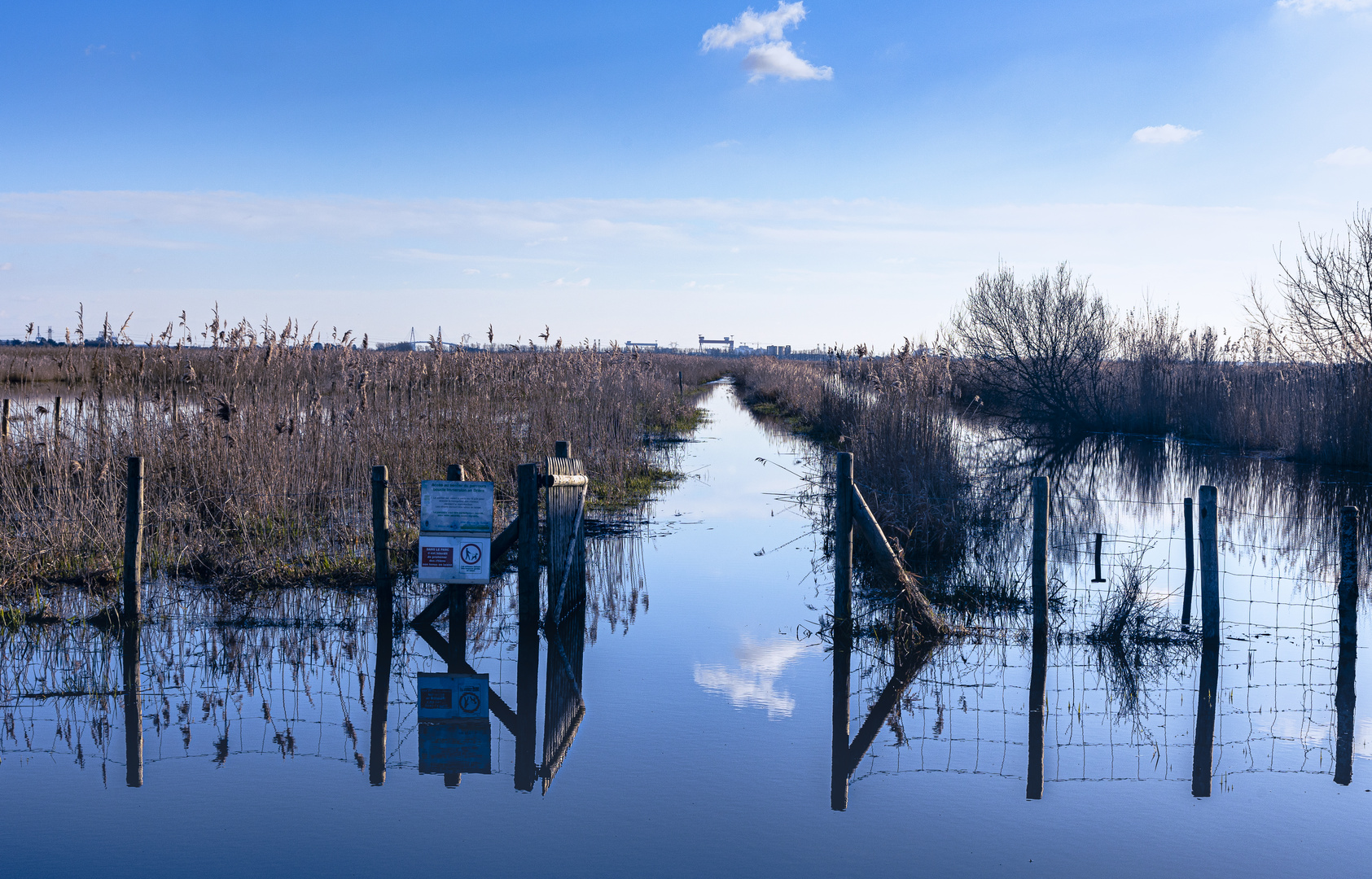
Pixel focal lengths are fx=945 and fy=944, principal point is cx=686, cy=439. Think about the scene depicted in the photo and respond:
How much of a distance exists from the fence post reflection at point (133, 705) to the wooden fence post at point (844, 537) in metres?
4.32

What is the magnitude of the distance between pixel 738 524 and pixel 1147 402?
1742cm

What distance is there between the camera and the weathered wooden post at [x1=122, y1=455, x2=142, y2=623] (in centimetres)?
658

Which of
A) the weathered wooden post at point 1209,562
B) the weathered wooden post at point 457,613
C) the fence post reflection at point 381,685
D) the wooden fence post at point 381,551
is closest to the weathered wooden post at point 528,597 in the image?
the weathered wooden post at point 457,613

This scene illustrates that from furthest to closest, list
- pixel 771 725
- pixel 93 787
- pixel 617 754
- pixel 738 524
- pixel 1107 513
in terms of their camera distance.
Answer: pixel 1107 513, pixel 738 524, pixel 771 725, pixel 617 754, pixel 93 787

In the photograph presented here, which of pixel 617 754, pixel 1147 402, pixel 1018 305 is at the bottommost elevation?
pixel 617 754

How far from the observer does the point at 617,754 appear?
4957 millimetres

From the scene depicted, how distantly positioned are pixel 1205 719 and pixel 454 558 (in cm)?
470

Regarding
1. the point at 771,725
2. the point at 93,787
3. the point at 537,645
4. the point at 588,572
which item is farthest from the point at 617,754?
the point at 588,572

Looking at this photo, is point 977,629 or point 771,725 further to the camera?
point 977,629

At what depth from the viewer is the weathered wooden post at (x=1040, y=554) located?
6172 mm

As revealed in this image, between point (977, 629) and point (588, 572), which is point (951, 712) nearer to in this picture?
point (977, 629)

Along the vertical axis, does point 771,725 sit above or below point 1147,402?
below

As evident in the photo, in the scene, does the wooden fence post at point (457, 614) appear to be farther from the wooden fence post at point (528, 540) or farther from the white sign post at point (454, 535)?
the wooden fence post at point (528, 540)

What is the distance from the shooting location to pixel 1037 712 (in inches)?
217
